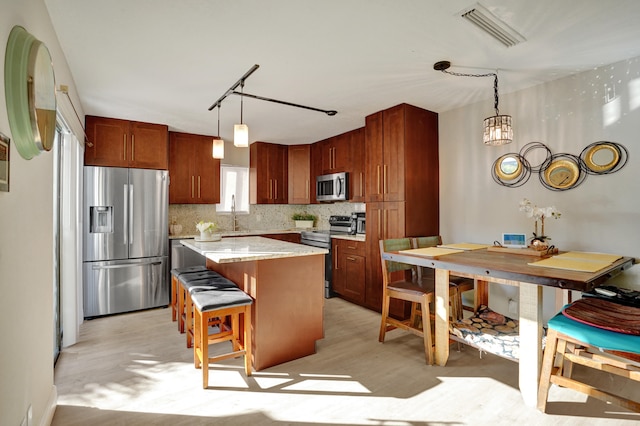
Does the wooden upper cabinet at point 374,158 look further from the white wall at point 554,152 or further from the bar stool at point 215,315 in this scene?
the bar stool at point 215,315

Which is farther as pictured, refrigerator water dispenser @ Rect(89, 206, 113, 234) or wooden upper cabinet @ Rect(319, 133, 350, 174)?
wooden upper cabinet @ Rect(319, 133, 350, 174)

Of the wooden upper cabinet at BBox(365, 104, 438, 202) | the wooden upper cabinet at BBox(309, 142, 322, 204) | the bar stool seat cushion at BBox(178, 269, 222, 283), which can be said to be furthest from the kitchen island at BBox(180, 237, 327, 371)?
the wooden upper cabinet at BBox(309, 142, 322, 204)

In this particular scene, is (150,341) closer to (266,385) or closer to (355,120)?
(266,385)

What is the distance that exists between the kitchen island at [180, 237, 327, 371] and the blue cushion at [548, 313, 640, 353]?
5.47 ft

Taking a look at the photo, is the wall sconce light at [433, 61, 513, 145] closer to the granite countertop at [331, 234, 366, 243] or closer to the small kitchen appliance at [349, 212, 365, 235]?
the granite countertop at [331, 234, 366, 243]

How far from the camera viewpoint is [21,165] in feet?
4.74

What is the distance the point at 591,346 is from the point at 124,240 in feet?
14.5

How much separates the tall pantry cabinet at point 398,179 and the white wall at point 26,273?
297 centimetres

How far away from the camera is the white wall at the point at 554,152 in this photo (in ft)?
8.04

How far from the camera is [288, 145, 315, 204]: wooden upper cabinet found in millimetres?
5469

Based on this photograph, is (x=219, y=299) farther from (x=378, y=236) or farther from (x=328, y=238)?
(x=328, y=238)

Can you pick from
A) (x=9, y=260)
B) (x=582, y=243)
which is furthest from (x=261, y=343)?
(x=582, y=243)

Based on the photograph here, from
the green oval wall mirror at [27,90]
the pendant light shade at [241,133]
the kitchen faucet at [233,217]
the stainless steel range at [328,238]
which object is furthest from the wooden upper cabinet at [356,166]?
the green oval wall mirror at [27,90]

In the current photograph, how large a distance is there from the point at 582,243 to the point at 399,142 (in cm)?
189
